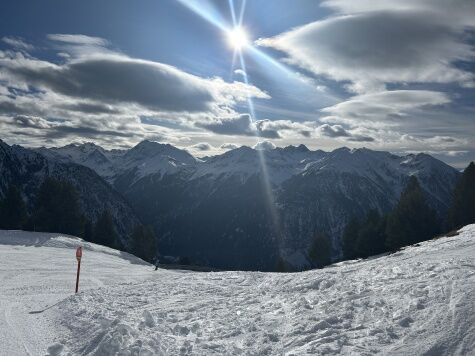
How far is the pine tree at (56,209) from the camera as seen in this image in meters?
59.1

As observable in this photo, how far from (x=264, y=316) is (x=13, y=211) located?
59094 mm

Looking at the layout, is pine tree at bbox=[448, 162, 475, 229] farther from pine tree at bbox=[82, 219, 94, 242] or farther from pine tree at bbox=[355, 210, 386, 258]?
pine tree at bbox=[82, 219, 94, 242]

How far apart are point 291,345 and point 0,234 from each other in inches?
1563

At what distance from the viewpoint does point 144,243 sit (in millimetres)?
69875

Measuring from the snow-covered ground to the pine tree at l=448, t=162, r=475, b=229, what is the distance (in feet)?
128

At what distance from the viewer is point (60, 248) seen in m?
38.7

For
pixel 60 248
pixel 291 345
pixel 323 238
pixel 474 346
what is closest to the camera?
pixel 474 346

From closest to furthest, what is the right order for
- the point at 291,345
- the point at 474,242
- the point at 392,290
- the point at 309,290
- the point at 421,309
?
the point at 291,345
the point at 421,309
the point at 392,290
the point at 309,290
the point at 474,242

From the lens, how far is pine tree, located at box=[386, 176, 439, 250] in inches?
1987

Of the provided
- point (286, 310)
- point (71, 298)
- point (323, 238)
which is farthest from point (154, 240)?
point (286, 310)

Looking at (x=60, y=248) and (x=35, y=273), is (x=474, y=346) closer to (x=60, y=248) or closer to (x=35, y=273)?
(x=35, y=273)

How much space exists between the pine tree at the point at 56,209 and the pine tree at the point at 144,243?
1105cm

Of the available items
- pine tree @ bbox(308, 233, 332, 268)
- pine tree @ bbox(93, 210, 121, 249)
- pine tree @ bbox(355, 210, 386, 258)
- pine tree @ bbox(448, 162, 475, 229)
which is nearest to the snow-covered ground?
pine tree @ bbox(448, 162, 475, 229)

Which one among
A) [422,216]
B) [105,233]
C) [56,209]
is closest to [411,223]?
[422,216]
